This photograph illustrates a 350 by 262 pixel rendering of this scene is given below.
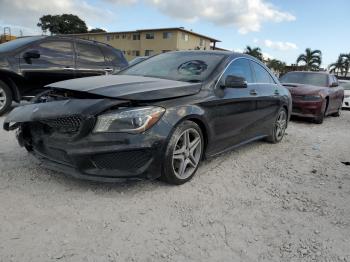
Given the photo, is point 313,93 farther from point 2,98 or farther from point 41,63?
point 2,98

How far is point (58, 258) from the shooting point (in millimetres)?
2217

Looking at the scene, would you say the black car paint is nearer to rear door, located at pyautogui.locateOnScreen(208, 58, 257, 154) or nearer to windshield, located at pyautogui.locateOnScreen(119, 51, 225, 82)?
windshield, located at pyautogui.locateOnScreen(119, 51, 225, 82)

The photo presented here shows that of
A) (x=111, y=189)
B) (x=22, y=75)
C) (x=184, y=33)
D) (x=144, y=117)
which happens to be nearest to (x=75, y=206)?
(x=111, y=189)

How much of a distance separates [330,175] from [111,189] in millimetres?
2898

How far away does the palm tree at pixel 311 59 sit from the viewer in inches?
2109

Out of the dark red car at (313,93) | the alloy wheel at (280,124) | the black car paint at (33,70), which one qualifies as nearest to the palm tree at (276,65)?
the dark red car at (313,93)

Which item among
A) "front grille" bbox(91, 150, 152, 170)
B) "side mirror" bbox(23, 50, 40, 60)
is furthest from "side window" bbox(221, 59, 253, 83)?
"side mirror" bbox(23, 50, 40, 60)

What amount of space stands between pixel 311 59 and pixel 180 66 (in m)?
55.5

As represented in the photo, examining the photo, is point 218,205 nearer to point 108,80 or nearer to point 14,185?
point 108,80

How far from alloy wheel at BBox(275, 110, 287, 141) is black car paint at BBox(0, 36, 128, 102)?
13.8 feet

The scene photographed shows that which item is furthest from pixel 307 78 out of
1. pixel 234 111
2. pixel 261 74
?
pixel 234 111

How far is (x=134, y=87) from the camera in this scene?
334cm

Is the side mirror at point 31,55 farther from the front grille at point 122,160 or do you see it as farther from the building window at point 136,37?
the building window at point 136,37

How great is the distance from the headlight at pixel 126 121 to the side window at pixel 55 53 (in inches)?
178
